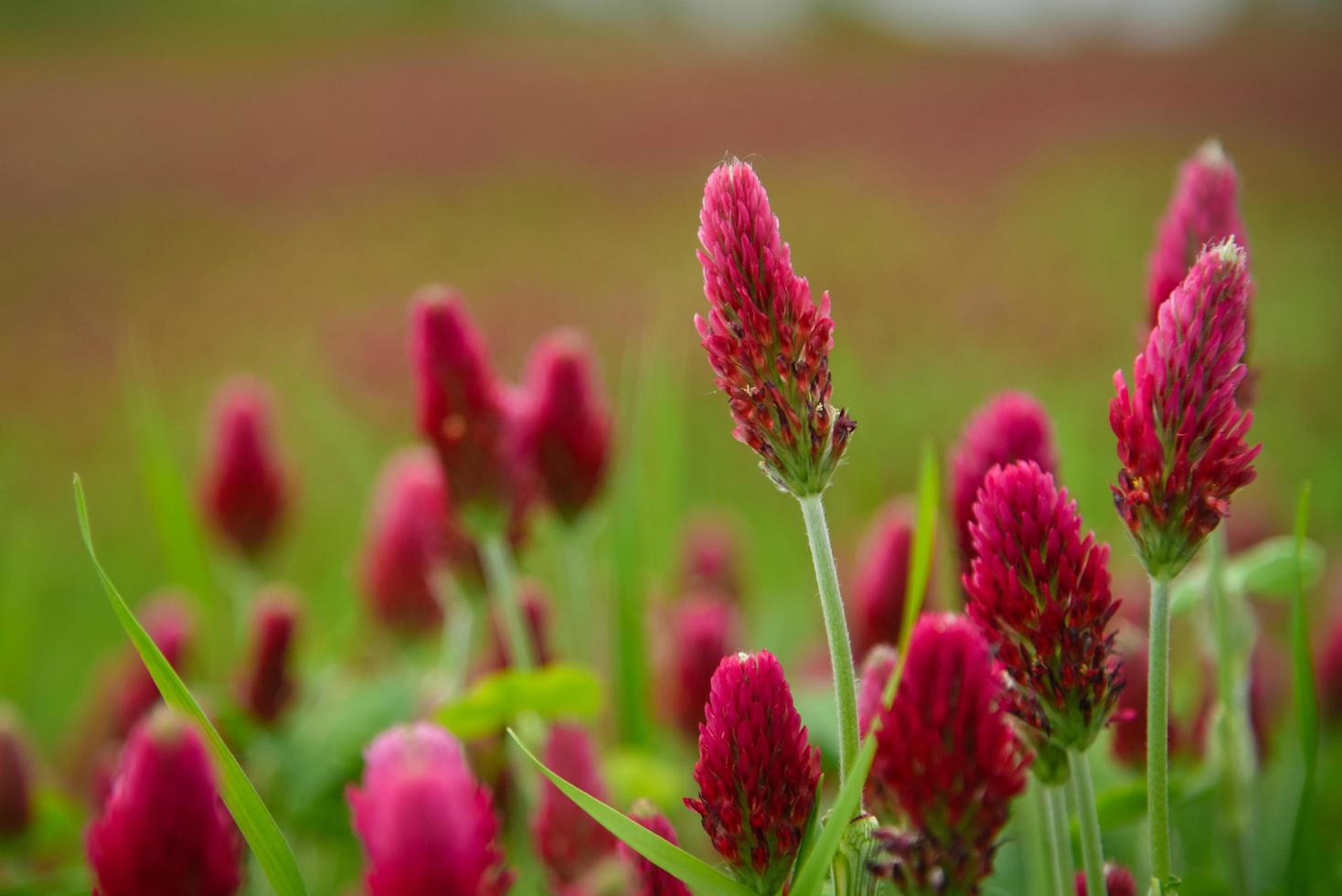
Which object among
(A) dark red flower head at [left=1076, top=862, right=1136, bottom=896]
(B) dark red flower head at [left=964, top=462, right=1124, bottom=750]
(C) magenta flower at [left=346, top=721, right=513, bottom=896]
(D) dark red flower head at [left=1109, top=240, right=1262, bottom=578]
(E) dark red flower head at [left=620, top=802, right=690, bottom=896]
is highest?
(D) dark red flower head at [left=1109, top=240, right=1262, bottom=578]

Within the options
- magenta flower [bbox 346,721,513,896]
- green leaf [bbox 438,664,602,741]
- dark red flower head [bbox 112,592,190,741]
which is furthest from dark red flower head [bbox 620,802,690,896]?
dark red flower head [bbox 112,592,190,741]

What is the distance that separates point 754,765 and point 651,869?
125 millimetres

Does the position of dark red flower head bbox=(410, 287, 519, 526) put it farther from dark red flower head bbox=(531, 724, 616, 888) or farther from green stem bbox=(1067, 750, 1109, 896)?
A: green stem bbox=(1067, 750, 1109, 896)

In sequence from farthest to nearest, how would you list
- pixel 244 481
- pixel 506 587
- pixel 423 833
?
pixel 244 481
pixel 506 587
pixel 423 833

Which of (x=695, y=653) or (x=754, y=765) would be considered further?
(x=695, y=653)

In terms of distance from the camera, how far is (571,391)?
1.33 metres

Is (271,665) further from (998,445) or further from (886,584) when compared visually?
(998,445)

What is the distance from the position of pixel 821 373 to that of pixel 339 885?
1.21 meters

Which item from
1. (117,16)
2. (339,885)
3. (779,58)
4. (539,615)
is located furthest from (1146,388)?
(117,16)

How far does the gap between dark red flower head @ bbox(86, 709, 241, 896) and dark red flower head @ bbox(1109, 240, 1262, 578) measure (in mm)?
540

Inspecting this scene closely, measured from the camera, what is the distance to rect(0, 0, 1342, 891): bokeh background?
383cm

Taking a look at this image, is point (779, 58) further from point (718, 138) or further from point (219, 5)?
point (219, 5)

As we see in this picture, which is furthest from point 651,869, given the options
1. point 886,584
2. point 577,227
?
point 577,227

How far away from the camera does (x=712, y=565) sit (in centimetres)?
201
